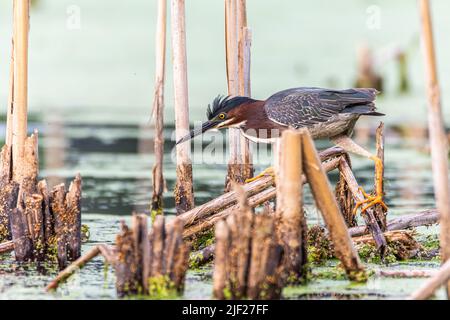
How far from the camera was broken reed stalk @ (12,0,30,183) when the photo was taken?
332 inches

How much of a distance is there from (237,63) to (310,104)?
2.79 ft

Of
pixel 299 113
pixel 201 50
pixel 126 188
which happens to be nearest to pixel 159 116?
pixel 299 113

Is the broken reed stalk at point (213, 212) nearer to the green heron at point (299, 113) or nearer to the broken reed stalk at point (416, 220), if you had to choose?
the green heron at point (299, 113)

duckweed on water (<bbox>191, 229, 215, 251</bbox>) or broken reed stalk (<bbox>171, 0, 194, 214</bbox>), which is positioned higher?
broken reed stalk (<bbox>171, 0, 194, 214</bbox>)

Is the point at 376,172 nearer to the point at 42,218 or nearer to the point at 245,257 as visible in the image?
the point at 245,257

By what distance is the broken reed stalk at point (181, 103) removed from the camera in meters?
8.73

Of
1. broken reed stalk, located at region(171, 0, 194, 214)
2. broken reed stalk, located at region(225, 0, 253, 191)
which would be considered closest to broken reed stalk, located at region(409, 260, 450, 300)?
broken reed stalk, located at region(171, 0, 194, 214)

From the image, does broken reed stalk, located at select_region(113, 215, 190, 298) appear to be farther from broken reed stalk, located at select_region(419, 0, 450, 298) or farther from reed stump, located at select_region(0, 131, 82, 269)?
broken reed stalk, located at select_region(419, 0, 450, 298)

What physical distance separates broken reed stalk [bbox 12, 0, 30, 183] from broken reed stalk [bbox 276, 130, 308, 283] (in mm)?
2551

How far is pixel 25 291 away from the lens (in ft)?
24.0

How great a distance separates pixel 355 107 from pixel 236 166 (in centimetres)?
128

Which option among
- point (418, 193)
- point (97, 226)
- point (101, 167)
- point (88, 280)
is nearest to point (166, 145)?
point (101, 167)

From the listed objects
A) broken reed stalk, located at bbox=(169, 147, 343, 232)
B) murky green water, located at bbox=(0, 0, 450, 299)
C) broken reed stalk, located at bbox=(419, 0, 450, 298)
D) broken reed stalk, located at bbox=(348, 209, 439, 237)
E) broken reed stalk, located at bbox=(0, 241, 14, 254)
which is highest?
murky green water, located at bbox=(0, 0, 450, 299)

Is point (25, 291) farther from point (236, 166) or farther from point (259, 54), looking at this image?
point (259, 54)
